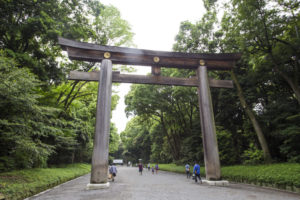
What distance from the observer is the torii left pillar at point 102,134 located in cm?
738

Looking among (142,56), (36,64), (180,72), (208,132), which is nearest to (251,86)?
(180,72)

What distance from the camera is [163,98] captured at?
67.4ft

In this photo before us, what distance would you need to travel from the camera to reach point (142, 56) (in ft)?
31.9

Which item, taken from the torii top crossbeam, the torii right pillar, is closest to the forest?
the torii top crossbeam

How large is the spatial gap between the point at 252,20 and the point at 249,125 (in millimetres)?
8373

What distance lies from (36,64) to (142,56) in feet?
19.4

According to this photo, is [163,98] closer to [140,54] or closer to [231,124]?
[231,124]

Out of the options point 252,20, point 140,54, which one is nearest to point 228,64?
point 252,20

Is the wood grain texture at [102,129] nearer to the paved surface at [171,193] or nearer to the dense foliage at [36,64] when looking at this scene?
the paved surface at [171,193]

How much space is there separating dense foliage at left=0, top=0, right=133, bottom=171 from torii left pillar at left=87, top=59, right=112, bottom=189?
2.08m

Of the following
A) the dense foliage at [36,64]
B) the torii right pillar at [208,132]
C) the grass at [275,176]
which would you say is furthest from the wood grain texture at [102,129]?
the grass at [275,176]

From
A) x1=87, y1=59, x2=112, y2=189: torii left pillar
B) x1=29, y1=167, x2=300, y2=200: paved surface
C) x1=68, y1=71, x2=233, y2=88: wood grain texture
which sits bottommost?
x1=29, y1=167, x2=300, y2=200: paved surface

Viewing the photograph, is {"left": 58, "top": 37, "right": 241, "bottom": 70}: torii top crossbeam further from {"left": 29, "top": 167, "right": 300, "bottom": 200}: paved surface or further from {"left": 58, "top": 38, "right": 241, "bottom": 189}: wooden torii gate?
{"left": 29, "top": 167, "right": 300, "bottom": 200}: paved surface

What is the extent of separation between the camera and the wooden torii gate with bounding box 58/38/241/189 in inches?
306
